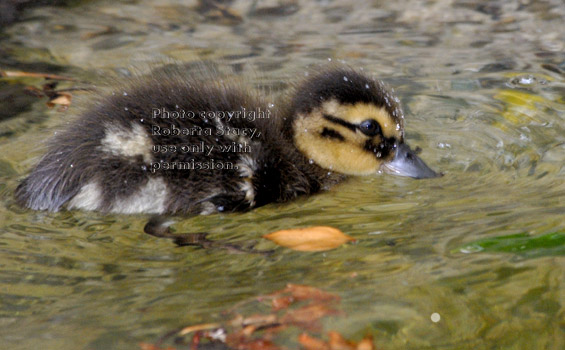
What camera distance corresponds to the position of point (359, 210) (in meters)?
2.61

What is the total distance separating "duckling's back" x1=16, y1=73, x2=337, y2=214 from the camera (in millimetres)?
2523

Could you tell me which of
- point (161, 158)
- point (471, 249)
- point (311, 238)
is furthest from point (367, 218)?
point (161, 158)

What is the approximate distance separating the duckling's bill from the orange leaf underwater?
674 millimetres

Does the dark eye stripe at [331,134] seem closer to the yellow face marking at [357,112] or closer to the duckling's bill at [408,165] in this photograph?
the yellow face marking at [357,112]

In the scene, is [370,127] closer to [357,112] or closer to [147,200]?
[357,112]

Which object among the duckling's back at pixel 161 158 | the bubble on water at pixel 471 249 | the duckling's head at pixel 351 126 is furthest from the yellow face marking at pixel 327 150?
the bubble on water at pixel 471 249

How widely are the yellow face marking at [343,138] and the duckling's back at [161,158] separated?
0.66 feet

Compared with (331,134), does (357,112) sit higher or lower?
higher

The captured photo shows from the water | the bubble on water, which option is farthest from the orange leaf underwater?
the bubble on water

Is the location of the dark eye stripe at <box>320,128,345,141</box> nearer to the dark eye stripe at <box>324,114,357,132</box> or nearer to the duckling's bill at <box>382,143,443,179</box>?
the dark eye stripe at <box>324,114,357,132</box>

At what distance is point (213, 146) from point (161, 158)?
0.60 ft

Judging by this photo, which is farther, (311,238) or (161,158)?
(161,158)

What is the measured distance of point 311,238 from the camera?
230 cm

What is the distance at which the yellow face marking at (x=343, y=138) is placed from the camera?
9.33 feet
